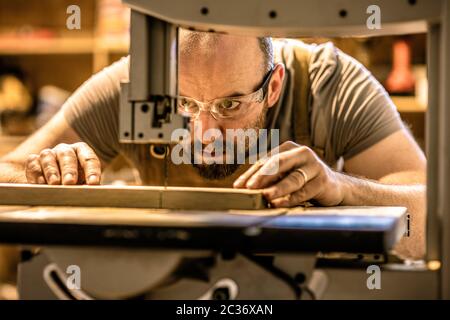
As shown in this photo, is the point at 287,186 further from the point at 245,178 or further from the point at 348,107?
the point at 348,107

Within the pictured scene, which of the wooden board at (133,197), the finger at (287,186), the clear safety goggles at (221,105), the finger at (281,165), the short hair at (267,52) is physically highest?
the short hair at (267,52)

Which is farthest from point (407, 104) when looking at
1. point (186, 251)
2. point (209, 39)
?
point (186, 251)

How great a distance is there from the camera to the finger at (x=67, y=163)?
142 cm

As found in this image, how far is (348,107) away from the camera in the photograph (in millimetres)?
1991

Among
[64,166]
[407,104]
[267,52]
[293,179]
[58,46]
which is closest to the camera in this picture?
[293,179]

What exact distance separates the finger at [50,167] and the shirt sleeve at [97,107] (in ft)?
2.02

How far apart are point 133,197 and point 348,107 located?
926mm

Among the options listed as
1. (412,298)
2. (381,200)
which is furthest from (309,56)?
(412,298)

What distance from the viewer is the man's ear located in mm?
1896

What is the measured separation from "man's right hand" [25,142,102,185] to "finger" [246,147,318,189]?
14.7 inches

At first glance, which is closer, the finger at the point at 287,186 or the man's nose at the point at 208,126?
the finger at the point at 287,186

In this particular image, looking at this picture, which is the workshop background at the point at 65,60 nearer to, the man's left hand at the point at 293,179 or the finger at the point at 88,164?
the finger at the point at 88,164

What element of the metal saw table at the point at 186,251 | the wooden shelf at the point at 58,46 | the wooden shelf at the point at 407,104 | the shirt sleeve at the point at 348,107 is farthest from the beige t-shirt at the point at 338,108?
the wooden shelf at the point at 58,46

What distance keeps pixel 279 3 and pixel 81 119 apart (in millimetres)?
1154
